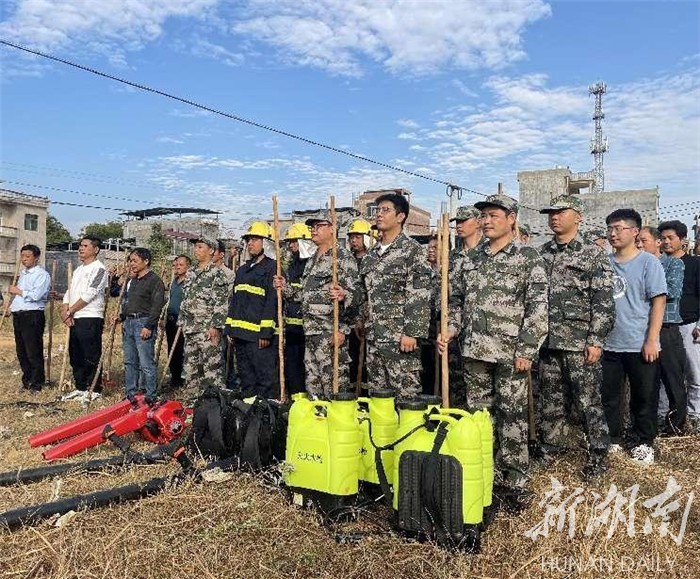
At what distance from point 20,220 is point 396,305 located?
3461 cm

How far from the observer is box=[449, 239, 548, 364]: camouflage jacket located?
3.92 m

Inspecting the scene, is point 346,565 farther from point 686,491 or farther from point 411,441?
point 686,491

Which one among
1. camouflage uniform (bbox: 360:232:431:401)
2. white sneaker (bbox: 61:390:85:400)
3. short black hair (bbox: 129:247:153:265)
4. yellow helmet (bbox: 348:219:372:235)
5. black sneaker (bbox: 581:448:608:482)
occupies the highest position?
yellow helmet (bbox: 348:219:372:235)

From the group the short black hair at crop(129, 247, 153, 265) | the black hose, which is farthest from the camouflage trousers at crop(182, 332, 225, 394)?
the black hose

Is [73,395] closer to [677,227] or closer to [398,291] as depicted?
[398,291]

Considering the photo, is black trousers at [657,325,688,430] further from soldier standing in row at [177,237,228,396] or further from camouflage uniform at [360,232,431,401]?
soldier standing in row at [177,237,228,396]

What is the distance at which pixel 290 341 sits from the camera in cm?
642

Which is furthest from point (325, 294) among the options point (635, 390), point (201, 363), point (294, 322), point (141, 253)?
point (141, 253)

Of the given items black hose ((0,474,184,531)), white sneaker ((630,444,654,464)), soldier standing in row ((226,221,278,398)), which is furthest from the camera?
soldier standing in row ((226,221,278,398))

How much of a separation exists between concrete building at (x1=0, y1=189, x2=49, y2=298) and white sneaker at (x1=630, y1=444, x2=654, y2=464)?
30.9m

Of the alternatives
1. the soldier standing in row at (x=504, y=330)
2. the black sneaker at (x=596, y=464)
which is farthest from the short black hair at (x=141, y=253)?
the black sneaker at (x=596, y=464)

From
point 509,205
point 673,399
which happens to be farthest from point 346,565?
point 673,399

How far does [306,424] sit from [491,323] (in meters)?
1.39

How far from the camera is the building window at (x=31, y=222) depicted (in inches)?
1344
